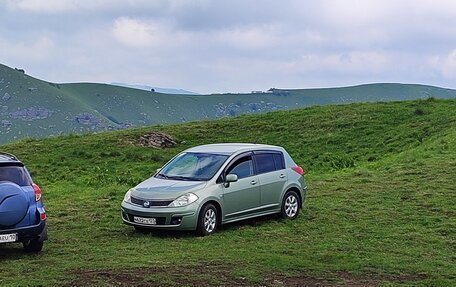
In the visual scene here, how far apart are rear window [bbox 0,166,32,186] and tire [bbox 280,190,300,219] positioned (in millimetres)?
5772

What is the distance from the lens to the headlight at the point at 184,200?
12.3m

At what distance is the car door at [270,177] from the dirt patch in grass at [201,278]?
177 inches

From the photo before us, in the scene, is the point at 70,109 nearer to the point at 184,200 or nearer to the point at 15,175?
the point at 184,200

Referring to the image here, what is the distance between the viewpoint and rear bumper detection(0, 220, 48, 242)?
→ 10.1 m

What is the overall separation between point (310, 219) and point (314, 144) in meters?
16.2

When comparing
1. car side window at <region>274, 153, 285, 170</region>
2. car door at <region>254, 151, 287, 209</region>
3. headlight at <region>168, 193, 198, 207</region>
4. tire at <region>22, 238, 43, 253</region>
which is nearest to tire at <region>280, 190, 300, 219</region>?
car door at <region>254, 151, 287, 209</region>

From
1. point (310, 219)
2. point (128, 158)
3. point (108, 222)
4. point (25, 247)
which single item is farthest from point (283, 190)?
point (128, 158)

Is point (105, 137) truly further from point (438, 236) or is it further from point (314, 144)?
point (438, 236)

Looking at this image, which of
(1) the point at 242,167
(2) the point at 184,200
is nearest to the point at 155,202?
(2) the point at 184,200

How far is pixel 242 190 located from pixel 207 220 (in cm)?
115

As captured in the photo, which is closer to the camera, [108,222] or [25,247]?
[25,247]

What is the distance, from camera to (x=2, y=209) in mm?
9984

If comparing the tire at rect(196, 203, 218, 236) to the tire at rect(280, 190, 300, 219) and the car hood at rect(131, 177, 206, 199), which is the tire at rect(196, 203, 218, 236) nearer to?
the car hood at rect(131, 177, 206, 199)

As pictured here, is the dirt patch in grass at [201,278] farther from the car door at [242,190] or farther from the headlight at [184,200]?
the car door at [242,190]
